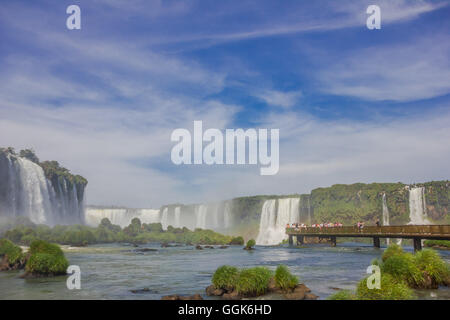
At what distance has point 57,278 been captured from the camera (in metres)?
25.1

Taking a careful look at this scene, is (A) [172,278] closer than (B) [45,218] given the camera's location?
Yes

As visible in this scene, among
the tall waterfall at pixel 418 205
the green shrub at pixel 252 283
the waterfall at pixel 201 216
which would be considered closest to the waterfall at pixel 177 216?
the waterfall at pixel 201 216

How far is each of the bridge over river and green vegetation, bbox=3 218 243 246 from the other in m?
19.0

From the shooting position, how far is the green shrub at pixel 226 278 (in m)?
19.2

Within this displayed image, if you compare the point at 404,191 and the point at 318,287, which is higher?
the point at 404,191

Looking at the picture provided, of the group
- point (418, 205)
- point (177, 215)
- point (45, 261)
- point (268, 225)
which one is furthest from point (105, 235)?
point (418, 205)

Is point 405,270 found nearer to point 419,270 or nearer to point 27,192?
point 419,270

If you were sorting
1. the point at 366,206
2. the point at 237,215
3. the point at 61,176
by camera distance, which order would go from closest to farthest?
the point at 366,206
the point at 61,176
the point at 237,215

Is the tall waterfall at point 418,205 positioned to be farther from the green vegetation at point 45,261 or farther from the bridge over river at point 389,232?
the green vegetation at point 45,261

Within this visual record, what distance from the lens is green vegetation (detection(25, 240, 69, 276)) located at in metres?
25.5
